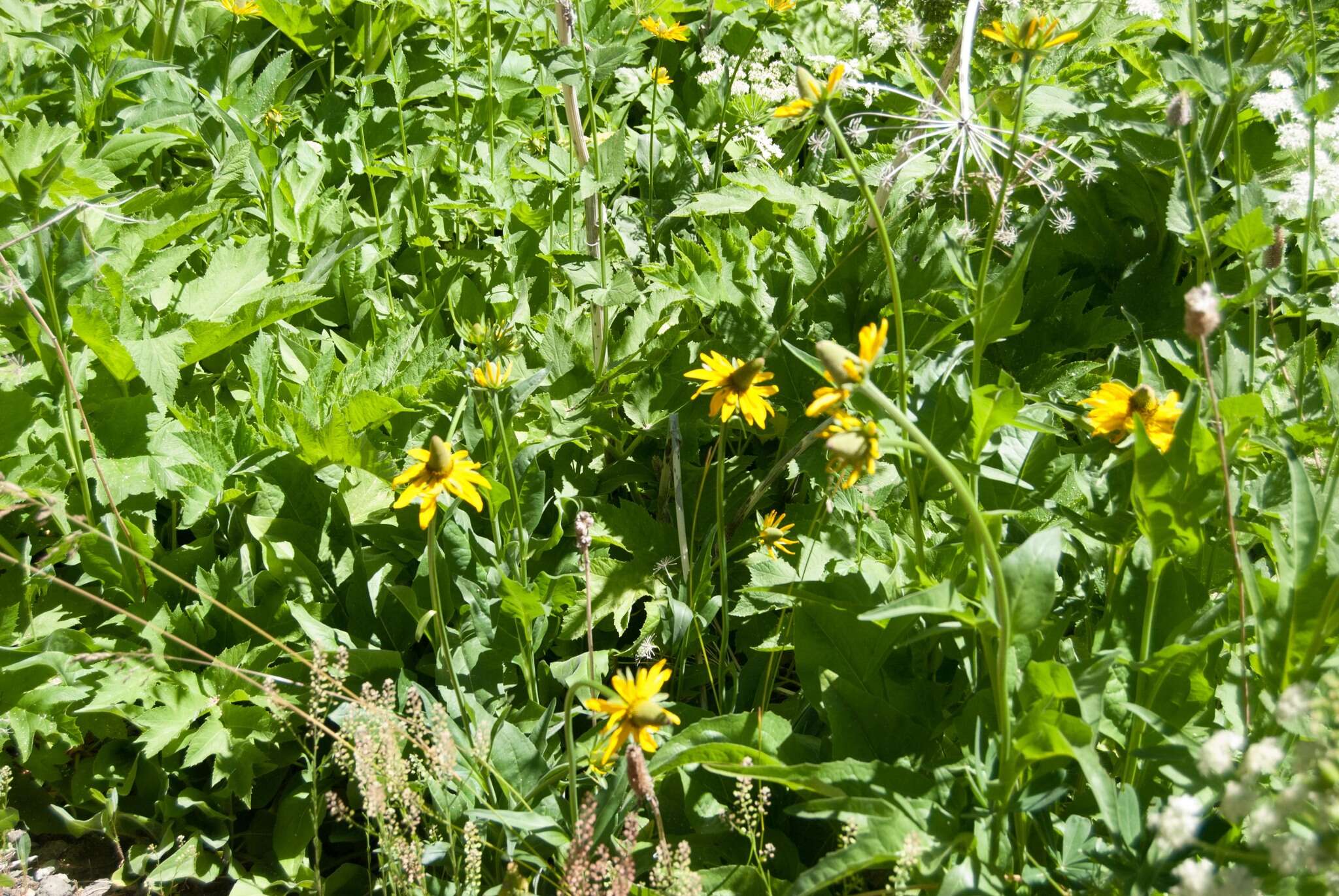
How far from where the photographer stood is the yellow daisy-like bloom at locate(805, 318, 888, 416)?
1.06 meters

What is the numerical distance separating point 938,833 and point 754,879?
29cm

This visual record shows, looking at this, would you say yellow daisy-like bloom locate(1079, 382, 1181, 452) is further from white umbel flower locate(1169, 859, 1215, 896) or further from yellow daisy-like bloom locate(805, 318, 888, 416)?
white umbel flower locate(1169, 859, 1215, 896)

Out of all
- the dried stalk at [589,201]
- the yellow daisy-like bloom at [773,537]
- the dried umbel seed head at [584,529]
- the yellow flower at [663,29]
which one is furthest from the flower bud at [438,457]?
the yellow flower at [663,29]

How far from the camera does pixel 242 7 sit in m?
2.97

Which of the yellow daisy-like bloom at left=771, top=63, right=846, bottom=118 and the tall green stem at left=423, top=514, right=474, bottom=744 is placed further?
the tall green stem at left=423, top=514, right=474, bottom=744

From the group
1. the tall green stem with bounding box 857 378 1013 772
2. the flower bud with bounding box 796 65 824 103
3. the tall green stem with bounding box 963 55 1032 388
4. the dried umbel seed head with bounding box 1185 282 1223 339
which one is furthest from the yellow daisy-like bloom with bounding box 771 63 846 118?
the dried umbel seed head with bounding box 1185 282 1223 339

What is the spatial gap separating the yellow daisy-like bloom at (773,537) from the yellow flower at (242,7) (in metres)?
2.01

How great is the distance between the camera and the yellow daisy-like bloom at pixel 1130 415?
1.49 metres

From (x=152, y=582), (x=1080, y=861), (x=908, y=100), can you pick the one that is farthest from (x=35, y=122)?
(x=1080, y=861)

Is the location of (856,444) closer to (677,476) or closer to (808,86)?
(808,86)

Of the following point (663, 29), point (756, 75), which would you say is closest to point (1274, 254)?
point (756, 75)

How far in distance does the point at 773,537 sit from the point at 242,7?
7.14ft

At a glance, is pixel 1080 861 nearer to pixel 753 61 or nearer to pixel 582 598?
pixel 582 598

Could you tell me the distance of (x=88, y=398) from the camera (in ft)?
7.14
